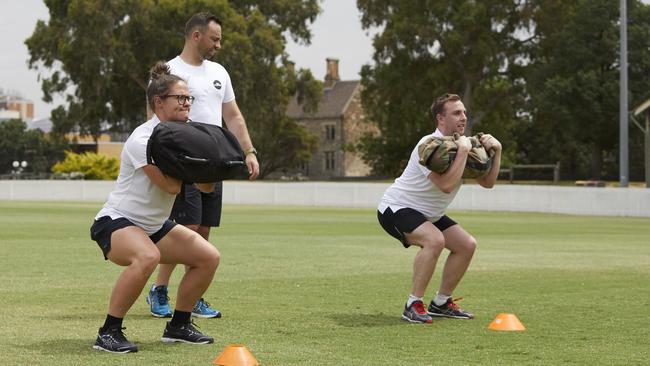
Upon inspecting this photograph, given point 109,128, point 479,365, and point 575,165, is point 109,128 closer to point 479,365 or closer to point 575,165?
point 575,165

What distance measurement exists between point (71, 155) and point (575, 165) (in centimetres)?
3631

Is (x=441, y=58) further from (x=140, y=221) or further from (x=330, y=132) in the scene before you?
(x=140, y=221)

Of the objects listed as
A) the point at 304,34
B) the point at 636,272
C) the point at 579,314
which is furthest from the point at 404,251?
the point at 304,34

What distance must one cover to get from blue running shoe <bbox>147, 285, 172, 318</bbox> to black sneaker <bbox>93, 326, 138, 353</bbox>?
202 cm

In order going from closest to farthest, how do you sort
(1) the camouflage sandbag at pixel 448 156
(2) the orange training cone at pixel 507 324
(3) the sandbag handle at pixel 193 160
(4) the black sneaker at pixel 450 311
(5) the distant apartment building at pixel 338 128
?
(3) the sandbag handle at pixel 193 160 < (2) the orange training cone at pixel 507 324 < (1) the camouflage sandbag at pixel 448 156 < (4) the black sneaker at pixel 450 311 < (5) the distant apartment building at pixel 338 128

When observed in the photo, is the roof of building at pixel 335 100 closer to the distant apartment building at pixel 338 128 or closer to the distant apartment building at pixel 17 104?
the distant apartment building at pixel 338 128

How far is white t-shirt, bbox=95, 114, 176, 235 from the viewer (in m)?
7.15

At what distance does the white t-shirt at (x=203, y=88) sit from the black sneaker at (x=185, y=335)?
6.99 feet

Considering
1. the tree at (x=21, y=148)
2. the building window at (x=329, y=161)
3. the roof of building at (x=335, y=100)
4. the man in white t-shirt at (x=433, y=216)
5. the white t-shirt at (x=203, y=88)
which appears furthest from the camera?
Result: the tree at (x=21, y=148)

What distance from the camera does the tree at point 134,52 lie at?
63969 mm

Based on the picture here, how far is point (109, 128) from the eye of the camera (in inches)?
2894

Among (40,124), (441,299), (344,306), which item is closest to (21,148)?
(40,124)

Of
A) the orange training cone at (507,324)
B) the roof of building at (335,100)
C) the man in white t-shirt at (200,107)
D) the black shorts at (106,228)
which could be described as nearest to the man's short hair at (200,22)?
the man in white t-shirt at (200,107)

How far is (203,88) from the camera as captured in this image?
368 inches
